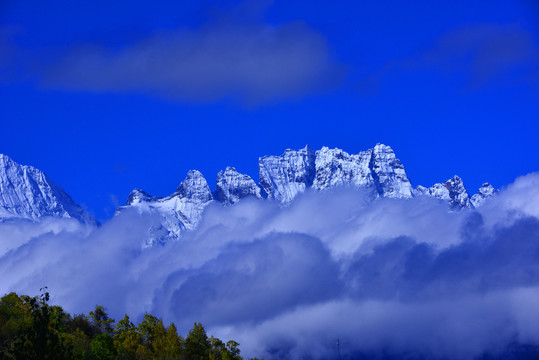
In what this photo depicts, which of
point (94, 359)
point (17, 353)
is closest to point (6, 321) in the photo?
point (94, 359)

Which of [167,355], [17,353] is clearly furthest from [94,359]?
[17,353]

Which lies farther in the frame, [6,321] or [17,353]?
[6,321]

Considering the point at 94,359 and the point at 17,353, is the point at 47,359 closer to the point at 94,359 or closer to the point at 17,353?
the point at 17,353

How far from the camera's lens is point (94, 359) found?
19800 centimetres

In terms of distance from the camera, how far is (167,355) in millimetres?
199625

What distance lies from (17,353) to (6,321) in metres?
89.0

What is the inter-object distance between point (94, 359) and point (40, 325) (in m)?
91.1

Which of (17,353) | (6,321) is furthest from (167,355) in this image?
(17,353)

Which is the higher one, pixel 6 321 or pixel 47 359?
pixel 6 321

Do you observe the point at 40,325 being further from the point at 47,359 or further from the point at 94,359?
the point at 94,359

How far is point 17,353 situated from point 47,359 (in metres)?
5.79

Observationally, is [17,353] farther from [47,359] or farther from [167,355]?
[167,355]

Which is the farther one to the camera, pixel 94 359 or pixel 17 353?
pixel 94 359

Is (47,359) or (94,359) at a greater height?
(94,359)
